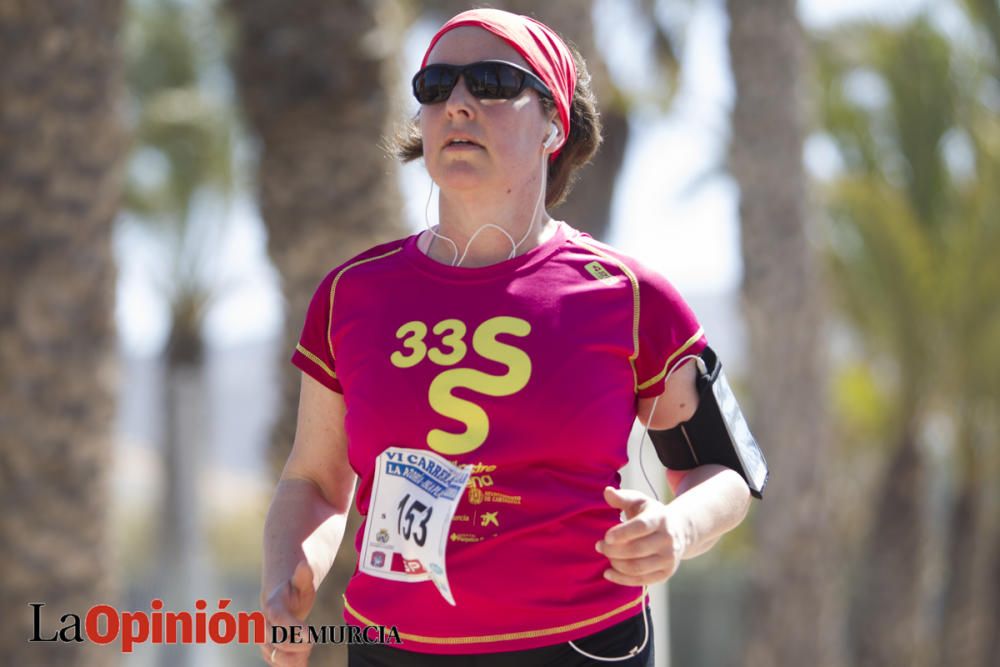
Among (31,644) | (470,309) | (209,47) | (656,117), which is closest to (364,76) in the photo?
(31,644)

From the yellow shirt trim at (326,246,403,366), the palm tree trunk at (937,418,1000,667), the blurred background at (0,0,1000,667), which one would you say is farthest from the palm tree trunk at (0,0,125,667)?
the palm tree trunk at (937,418,1000,667)

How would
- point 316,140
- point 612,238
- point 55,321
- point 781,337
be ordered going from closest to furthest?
point 55,321 → point 316,140 → point 781,337 → point 612,238

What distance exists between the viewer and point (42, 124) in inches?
231

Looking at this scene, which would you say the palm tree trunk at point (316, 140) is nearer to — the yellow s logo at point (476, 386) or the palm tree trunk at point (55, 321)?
the palm tree trunk at point (55, 321)

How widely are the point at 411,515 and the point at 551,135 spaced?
2.62 ft

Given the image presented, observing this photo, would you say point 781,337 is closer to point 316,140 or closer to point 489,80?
point 316,140

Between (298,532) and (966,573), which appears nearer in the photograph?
(298,532)

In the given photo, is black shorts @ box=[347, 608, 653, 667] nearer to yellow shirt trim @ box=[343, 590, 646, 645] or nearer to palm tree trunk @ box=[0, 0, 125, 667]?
yellow shirt trim @ box=[343, 590, 646, 645]

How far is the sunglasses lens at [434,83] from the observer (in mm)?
2334


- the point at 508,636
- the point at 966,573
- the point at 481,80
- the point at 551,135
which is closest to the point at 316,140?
the point at 551,135

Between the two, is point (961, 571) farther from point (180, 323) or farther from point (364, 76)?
point (180, 323)

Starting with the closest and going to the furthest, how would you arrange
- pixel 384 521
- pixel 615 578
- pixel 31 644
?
pixel 615 578 → pixel 384 521 → pixel 31 644

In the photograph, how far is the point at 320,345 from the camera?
2.44 metres

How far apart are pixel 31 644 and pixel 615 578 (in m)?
4.28
